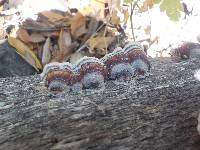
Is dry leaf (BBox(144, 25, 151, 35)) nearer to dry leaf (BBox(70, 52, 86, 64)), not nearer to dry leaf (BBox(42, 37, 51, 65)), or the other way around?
dry leaf (BBox(70, 52, 86, 64))

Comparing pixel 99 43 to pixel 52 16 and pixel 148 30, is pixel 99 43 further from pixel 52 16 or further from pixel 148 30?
pixel 148 30

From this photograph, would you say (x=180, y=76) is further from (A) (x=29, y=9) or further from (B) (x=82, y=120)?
(A) (x=29, y=9)

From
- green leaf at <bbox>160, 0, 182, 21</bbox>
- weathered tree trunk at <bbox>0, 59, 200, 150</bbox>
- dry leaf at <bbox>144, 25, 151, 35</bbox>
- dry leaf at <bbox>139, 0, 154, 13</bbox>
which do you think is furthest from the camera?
dry leaf at <bbox>144, 25, 151, 35</bbox>

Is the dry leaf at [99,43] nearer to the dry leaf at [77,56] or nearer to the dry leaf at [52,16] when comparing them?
the dry leaf at [77,56]

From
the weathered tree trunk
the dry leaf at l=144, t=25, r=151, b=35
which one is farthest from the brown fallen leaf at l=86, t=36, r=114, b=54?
the weathered tree trunk

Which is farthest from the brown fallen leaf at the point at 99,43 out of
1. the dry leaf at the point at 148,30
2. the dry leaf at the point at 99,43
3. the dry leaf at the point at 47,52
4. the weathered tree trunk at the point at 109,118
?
the weathered tree trunk at the point at 109,118

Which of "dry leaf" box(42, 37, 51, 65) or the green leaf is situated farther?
"dry leaf" box(42, 37, 51, 65)

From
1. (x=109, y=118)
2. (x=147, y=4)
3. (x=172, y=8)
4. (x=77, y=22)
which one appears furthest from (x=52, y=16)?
(x=109, y=118)
